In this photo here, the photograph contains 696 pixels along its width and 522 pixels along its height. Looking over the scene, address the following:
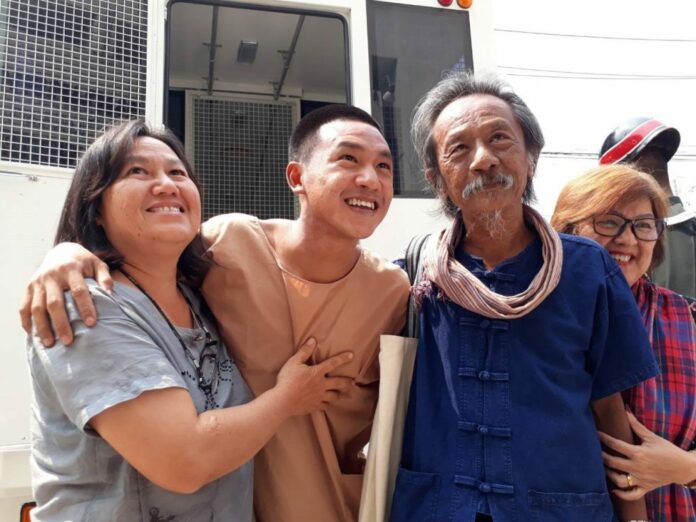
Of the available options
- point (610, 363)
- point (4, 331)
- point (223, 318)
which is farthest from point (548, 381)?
point (4, 331)

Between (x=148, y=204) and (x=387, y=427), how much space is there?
86 cm

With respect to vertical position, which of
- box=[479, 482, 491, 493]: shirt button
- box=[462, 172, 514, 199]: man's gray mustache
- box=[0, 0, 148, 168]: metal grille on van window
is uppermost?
box=[0, 0, 148, 168]: metal grille on van window

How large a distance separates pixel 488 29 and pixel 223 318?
2.32 m

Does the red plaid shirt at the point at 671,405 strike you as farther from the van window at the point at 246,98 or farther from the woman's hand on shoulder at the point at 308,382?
the van window at the point at 246,98

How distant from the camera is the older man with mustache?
1.41 m

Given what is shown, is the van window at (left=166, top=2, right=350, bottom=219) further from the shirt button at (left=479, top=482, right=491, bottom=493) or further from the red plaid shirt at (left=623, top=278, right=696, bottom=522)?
the shirt button at (left=479, top=482, right=491, bottom=493)

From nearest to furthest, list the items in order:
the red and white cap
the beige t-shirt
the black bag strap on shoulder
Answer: the beige t-shirt → the black bag strap on shoulder → the red and white cap

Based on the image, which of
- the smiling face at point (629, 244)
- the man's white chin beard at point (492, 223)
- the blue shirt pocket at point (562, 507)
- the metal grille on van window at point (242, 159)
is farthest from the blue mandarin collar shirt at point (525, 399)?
the metal grille on van window at point (242, 159)

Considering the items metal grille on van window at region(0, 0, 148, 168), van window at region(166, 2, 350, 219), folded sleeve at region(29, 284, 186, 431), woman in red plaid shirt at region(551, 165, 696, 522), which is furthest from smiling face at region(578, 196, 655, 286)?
van window at region(166, 2, 350, 219)

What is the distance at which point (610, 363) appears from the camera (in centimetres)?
150

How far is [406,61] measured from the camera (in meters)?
3.03

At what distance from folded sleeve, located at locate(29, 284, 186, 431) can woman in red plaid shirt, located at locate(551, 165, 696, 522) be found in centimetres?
118

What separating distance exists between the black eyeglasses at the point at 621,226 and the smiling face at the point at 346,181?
0.73 m

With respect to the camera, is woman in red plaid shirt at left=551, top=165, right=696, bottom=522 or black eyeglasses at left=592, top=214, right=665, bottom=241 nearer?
woman in red plaid shirt at left=551, top=165, right=696, bottom=522
